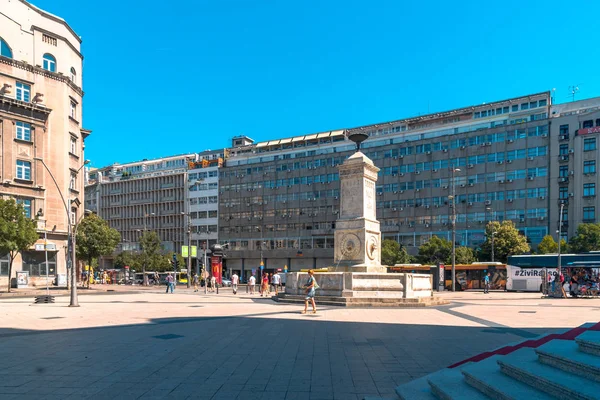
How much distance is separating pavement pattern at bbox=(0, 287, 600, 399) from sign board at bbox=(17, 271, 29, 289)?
26.1m

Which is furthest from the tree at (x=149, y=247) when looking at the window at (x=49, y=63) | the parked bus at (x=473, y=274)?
the parked bus at (x=473, y=274)

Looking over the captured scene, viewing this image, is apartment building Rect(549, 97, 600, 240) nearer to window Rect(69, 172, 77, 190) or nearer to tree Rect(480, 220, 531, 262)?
tree Rect(480, 220, 531, 262)

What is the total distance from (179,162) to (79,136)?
190 ft

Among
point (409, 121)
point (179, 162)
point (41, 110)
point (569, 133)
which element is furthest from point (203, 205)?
point (569, 133)

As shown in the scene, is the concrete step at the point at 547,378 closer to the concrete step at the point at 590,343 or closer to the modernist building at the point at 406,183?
the concrete step at the point at 590,343

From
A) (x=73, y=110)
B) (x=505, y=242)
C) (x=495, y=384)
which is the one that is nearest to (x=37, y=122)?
(x=73, y=110)

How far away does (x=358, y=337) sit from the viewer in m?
12.0

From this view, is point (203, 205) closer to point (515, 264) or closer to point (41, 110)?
point (41, 110)

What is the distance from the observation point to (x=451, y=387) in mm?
6660

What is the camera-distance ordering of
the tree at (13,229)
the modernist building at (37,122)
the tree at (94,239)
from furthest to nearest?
the tree at (94,239) → the modernist building at (37,122) → the tree at (13,229)

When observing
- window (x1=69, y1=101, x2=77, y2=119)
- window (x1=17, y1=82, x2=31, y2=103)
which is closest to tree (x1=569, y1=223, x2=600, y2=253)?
window (x1=69, y1=101, x2=77, y2=119)

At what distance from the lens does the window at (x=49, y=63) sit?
46250mm

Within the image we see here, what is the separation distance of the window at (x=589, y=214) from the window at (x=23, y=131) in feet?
211

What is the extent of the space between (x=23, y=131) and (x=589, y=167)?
65094mm
